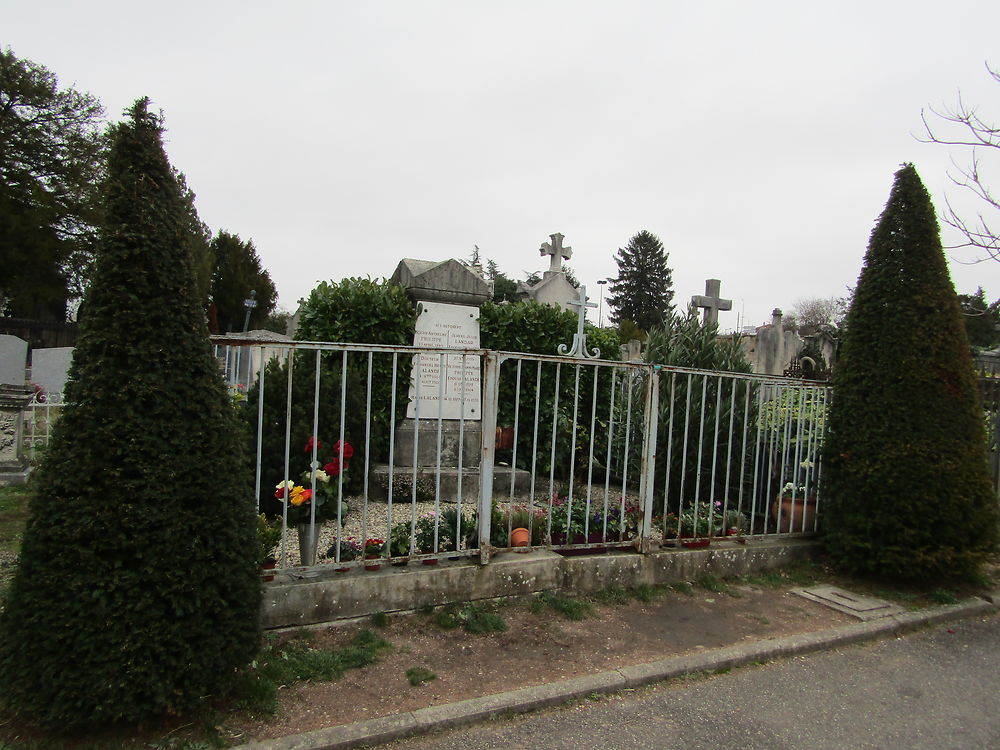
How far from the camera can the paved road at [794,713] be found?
2701 mm

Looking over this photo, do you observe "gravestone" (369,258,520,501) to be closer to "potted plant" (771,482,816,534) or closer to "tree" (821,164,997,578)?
"potted plant" (771,482,816,534)

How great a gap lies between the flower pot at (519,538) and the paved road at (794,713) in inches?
52.3

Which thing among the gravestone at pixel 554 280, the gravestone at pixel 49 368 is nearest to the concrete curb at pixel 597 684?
the gravestone at pixel 554 280

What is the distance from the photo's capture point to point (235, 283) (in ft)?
117

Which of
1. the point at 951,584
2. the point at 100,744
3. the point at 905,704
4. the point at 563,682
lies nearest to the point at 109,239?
the point at 100,744

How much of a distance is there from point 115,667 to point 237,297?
119ft

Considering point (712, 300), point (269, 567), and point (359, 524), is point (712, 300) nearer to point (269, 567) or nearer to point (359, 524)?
point (359, 524)

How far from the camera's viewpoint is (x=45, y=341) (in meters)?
25.7

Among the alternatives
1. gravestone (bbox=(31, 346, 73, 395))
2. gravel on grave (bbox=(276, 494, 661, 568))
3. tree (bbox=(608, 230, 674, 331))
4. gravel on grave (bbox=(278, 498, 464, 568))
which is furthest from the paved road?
tree (bbox=(608, 230, 674, 331))

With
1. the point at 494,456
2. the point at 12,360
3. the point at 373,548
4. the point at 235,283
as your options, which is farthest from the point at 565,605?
the point at 235,283

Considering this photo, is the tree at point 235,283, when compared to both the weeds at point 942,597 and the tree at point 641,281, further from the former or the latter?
the weeds at point 942,597

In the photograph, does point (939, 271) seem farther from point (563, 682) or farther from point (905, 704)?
point (563, 682)

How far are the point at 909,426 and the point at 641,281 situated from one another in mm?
52850

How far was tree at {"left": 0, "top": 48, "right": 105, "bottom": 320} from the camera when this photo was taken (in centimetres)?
2623
